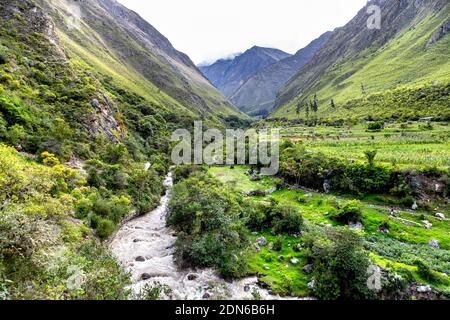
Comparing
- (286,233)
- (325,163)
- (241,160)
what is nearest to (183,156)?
(241,160)

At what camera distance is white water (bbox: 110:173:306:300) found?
3027 centimetres

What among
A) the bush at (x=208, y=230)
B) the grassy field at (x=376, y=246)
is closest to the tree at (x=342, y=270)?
the grassy field at (x=376, y=246)

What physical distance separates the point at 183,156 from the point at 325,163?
55.0 m

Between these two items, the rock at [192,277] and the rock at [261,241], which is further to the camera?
the rock at [261,241]

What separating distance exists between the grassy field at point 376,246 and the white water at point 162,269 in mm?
2562

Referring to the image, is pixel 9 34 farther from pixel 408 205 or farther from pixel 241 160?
pixel 408 205

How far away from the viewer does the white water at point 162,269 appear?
3027cm

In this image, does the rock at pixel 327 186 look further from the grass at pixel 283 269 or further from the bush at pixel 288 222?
the grass at pixel 283 269

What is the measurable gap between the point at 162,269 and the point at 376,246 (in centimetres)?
2715

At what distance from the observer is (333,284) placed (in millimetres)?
29500

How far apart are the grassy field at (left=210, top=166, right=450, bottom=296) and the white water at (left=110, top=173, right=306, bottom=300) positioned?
2562 mm

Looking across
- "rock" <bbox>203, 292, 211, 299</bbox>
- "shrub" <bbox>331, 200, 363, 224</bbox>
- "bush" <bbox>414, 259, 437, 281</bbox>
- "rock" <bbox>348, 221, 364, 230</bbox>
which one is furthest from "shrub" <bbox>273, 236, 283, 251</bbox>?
"bush" <bbox>414, 259, 437, 281</bbox>

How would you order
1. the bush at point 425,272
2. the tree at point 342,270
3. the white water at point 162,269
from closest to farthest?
1. the tree at point 342,270
2. the bush at point 425,272
3. the white water at point 162,269

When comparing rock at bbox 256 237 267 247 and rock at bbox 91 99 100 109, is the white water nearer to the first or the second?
rock at bbox 256 237 267 247
